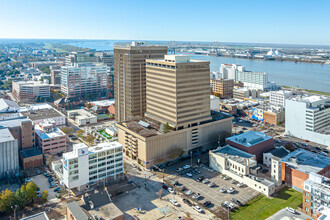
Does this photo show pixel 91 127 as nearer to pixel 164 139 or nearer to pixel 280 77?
pixel 164 139

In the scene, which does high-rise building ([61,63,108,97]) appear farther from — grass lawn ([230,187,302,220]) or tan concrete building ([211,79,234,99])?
grass lawn ([230,187,302,220])

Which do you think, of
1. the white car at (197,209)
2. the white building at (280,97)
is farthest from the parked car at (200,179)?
the white building at (280,97)

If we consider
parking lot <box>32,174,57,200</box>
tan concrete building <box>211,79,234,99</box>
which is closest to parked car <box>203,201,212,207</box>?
parking lot <box>32,174,57,200</box>

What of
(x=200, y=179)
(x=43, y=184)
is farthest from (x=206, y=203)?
(x=43, y=184)

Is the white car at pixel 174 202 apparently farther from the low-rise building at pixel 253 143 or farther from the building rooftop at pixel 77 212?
the low-rise building at pixel 253 143

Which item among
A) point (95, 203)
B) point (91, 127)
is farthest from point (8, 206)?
point (91, 127)


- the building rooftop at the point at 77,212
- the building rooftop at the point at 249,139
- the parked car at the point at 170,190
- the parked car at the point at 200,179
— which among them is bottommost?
the parked car at the point at 170,190

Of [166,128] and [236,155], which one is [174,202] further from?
[166,128]
